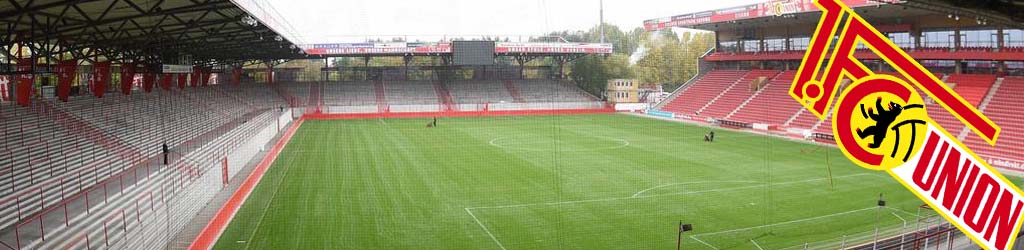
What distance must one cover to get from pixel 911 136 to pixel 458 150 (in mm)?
11207

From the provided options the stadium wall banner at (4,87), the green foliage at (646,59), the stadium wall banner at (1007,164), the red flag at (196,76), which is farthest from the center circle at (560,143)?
the stadium wall banner at (4,87)

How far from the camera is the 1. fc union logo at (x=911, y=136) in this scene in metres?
4.30

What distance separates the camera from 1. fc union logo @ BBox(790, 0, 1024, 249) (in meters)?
4.30

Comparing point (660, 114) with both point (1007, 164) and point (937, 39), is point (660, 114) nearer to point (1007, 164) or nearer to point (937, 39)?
point (937, 39)

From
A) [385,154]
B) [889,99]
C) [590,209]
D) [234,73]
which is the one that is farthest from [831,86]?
[234,73]

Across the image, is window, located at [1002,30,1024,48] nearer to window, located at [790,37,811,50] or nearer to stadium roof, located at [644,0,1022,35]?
stadium roof, located at [644,0,1022,35]

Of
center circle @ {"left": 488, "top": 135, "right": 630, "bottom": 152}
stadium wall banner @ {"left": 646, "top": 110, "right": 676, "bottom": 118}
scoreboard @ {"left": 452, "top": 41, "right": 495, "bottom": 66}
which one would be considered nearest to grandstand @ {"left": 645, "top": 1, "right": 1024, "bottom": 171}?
stadium wall banner @ {"left": 646, "top": 110, "right": 676, "bottom": 118}

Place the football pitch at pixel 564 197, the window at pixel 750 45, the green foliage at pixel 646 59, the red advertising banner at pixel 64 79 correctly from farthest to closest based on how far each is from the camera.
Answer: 1. the green foliage at pixel 646 59
2. the window at pixel 750 45
3. the red advertising banner at pixel 64 79
4. the football pitch at pixel 564 197

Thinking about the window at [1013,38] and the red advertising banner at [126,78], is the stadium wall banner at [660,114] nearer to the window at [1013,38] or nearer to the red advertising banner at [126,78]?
the window at [1013,38]

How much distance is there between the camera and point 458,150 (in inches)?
595

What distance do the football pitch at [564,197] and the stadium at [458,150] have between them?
5 cm

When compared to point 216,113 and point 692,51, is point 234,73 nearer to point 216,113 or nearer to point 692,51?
point 216,113

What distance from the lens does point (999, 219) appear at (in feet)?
14.2

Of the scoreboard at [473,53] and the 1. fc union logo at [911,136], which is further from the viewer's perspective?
the scoreboard at [473,53]
